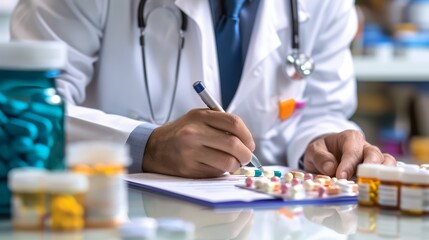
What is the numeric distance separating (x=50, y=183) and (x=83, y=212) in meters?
0.05

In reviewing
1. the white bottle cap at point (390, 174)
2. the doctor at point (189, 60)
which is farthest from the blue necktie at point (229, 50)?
the white bottle cap at point (390, 174)

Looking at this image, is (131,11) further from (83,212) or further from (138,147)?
(83,212)

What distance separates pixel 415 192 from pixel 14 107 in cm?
48

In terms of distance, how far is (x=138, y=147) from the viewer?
4.57 ft

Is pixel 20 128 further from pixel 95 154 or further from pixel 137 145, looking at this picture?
pixel 137 145

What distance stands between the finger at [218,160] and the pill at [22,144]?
1.33ft

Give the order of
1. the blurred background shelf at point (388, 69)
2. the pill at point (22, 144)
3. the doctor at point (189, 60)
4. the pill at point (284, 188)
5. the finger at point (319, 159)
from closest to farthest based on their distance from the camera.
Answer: the pill at point (22, 144)
the pill at point (284, 188)
the finger at point (319, 159)
the doctor at point (189, 60)
the blurred background shelf at point (388, 69)

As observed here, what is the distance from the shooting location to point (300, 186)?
1.14 metres

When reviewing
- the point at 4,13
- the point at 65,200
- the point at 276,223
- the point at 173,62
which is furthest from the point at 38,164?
the point at 4,13

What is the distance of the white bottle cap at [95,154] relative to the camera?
33.3 inches

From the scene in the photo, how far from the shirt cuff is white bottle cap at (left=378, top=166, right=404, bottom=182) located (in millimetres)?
462

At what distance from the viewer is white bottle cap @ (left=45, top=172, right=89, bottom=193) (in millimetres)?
817

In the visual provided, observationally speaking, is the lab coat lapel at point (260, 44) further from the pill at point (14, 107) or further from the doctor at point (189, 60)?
the pill at point (14, 107)

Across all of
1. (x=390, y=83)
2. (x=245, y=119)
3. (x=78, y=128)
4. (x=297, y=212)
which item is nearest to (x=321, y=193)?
(x=297, y=212)
